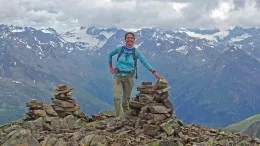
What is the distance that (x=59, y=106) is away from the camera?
31391mm

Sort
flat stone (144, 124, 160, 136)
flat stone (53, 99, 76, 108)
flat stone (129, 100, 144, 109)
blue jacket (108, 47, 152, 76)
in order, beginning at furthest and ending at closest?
1. flat stone (53, 99, 76, 108)
2. blue jacket (108, 47, 152, 76)
3. flat stone (129, 100, 144, 109)
4. flat stone (144, 124, 160, 136)

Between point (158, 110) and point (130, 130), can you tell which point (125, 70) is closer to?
point (158, 110)

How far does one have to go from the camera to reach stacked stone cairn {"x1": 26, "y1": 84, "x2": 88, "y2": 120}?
30.1 meters

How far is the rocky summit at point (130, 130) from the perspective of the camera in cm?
2220

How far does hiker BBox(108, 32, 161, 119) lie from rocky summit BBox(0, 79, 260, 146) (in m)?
1.36

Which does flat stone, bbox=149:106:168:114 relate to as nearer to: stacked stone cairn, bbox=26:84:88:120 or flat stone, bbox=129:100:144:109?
flat stone, bbox=129:100:144:109

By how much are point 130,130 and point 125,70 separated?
460 cm

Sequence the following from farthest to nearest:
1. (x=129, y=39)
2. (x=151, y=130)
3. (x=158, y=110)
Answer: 1. (x=129, y=39)
2. (x=158, y=110)
3. (x=151, y=130)

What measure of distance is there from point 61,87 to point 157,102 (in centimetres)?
822

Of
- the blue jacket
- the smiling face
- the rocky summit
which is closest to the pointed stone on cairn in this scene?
the rocky summit

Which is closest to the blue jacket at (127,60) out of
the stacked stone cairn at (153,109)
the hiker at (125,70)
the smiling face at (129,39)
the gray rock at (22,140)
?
the hiker at (125,70)

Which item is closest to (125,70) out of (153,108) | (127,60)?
(127,60)

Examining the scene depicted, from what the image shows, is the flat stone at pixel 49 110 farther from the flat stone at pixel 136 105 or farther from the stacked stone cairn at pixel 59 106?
the flat stone at pixel 136 105

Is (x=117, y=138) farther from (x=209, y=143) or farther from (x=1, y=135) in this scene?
(x=1, y=135)
